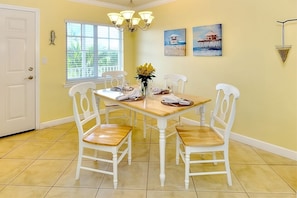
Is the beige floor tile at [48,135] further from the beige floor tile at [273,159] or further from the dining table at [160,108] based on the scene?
the beige floor tile at [273,159]

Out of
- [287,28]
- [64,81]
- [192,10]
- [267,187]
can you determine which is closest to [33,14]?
[64,81]

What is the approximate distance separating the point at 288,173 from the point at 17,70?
410 cm

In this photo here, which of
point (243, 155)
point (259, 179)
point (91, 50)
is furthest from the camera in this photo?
point (91, 50)

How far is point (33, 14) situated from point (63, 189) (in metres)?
2.95

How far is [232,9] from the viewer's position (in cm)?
342

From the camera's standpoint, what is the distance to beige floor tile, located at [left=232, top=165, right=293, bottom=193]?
231 centimetres

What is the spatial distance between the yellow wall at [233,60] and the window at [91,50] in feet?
0.60

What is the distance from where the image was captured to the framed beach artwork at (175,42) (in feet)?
14.0

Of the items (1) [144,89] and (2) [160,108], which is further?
(1) [144,89]

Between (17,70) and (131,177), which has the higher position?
(17,70)

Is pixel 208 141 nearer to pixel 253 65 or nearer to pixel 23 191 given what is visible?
pixel 253 65

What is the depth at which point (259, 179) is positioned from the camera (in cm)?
250

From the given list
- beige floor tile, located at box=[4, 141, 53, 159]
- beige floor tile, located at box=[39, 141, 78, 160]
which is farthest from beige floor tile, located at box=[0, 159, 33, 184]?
beige floor tile, located at box=[39, 141, 78, 160]

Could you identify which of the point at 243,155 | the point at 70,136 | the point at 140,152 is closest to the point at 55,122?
the point at 70,136
